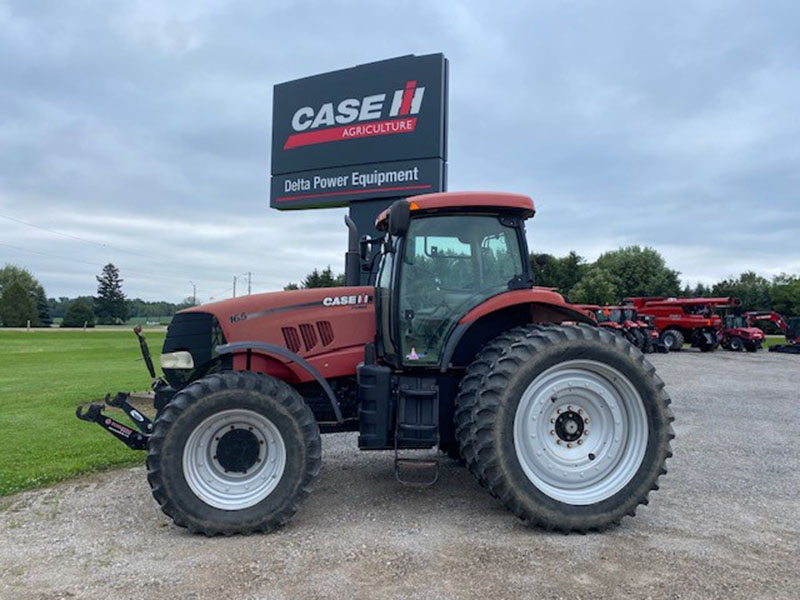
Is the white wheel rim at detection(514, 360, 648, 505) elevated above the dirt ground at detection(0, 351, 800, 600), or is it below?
above

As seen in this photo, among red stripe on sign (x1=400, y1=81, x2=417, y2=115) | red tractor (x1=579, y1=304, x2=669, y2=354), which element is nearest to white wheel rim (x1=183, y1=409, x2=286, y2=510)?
red stripe on sign (x1=400, y1=81, x2=417, y2=115)

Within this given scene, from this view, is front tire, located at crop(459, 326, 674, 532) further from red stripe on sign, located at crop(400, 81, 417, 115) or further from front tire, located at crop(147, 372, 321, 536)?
red stripe on sign, located at crop(400, 81, 417, 115)

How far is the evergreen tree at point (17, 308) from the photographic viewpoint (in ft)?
228

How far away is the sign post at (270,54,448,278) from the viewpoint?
1239 centimetres

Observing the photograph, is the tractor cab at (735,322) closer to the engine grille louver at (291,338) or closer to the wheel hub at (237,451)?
the engine grille louver at (291,338)

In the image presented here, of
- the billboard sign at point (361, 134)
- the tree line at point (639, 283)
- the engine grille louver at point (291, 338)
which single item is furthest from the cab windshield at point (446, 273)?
the tree line at point (639, 283)

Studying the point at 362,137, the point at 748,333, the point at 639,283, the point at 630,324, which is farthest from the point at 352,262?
the point at 639,283

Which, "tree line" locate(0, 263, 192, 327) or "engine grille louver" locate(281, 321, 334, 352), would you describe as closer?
"engine grille louver" locate(281, 321, 334, 352)

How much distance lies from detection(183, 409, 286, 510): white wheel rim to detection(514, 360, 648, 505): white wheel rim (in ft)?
6.14

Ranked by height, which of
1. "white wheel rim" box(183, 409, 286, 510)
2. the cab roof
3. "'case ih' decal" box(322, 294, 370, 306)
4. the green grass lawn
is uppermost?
the cab roof

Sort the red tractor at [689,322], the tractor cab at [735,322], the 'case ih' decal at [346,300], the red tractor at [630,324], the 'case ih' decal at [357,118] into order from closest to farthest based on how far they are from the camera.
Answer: the 'case ih' decal at [346,300] < the 'case ih' decal at [357,118] < the red tractor at [630,324] < the red tractor at [689,322] < the tractor cab at [735,322]

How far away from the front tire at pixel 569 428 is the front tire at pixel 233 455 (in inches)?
52.4

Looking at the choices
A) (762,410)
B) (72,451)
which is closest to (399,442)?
(72,451)

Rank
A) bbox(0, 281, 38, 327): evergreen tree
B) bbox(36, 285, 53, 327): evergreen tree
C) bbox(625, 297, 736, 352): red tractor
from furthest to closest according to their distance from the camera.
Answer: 1. bbox(36, 285, 53, 327): evergreen tree
2. bbox(0, 281, 38, 327): evergreen tree
3. bbox(625, 297, 736, 352): red tractor
